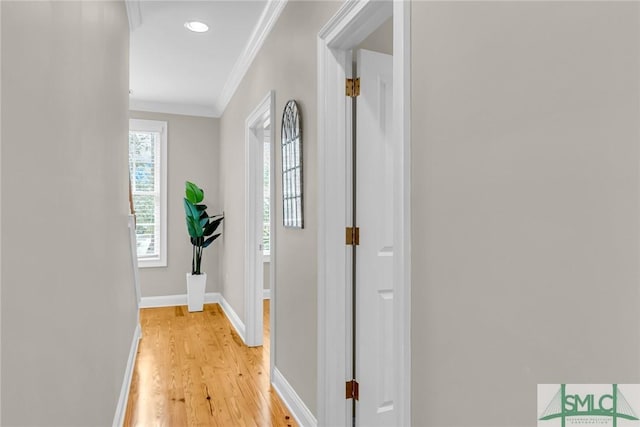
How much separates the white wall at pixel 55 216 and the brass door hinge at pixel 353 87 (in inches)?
44.0

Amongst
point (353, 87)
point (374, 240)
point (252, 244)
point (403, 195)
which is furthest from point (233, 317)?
point (403, 195)

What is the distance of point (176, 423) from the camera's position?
7.45 ft

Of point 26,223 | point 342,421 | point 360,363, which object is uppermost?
point 26,223

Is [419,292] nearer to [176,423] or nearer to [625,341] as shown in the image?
[625,341]

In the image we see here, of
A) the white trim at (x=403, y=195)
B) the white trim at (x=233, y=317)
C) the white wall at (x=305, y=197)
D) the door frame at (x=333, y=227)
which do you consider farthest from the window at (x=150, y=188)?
the white trim at (x=403, y=195)

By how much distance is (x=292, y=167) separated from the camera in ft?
7.87

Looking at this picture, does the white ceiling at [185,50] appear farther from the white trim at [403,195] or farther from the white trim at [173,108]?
the white trim at [403,195]

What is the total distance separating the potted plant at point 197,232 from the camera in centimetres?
489

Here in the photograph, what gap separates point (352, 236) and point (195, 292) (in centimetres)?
345

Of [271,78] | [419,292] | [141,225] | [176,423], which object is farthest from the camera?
[141,225]

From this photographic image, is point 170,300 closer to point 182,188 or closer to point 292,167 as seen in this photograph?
point 182,188

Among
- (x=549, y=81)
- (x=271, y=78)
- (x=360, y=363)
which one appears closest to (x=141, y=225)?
(x=271, y=78)

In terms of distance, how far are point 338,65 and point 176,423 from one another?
7.04ft
